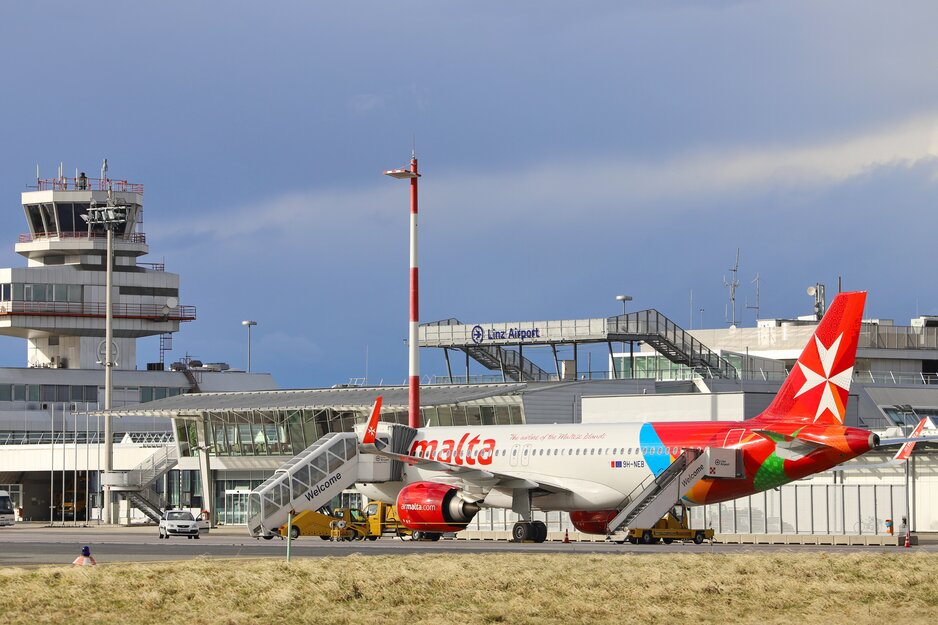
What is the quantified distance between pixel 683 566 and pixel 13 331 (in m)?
97.2

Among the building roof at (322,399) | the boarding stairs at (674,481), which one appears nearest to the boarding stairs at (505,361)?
the building roof at (322,399)

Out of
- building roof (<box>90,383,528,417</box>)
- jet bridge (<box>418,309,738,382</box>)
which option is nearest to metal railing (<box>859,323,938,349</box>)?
jet bridge (<box>418,309,738,382</box>)

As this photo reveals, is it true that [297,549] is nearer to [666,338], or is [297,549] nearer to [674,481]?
[674,481]

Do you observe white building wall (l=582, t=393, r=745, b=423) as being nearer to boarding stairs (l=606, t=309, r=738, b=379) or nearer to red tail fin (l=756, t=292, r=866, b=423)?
boarding stairs (l=606, t=309, r=738, b=379)

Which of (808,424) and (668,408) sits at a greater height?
(668,408)

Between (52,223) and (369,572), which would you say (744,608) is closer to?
(369,572)

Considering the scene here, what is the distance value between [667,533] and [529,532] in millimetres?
5132

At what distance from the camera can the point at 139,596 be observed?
94.3ft

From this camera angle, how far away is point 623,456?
53.8m

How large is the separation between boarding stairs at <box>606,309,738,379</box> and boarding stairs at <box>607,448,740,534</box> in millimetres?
30294

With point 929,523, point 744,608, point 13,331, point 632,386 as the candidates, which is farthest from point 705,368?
point 13,331

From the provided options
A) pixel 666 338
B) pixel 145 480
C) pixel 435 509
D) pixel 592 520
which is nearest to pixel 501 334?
pixel 666 338

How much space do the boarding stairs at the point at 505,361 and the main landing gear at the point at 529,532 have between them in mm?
33885

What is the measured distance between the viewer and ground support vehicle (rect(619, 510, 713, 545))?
2082 inches
